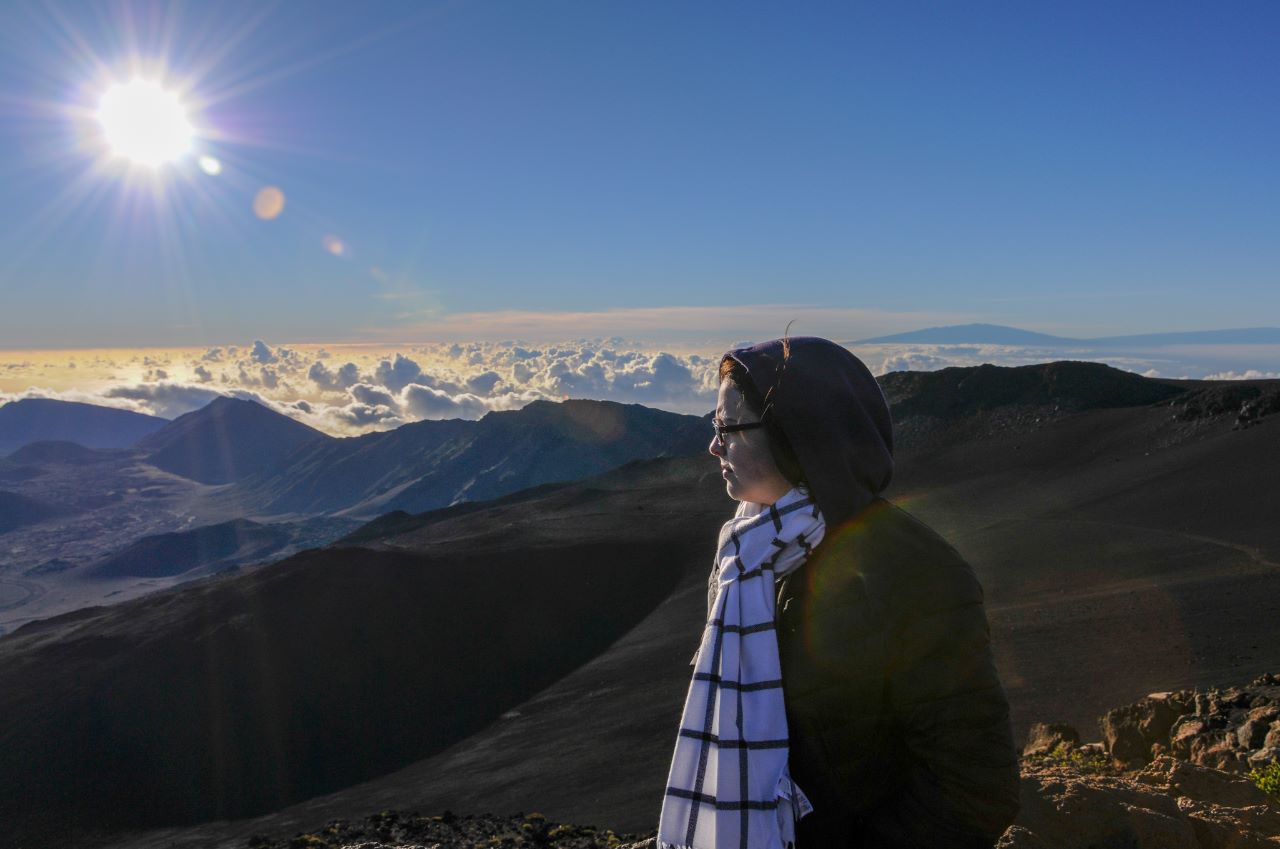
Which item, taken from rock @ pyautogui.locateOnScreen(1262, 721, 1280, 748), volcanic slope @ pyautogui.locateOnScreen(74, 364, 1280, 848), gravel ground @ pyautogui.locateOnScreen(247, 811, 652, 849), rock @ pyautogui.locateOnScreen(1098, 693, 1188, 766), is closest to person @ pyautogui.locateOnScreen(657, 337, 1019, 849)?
rock @ pyautogui.locateOnScreen(1262, 721, 1280, 748)

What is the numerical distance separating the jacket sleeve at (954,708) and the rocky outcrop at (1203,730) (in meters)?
5.00

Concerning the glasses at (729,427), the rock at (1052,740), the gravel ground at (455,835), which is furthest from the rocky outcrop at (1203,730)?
the glasses at (729,427)

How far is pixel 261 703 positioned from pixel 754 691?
29.8 m

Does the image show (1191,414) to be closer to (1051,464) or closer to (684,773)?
(1051,464)

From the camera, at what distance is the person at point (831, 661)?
1.95m

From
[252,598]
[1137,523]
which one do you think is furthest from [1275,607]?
[252,598]

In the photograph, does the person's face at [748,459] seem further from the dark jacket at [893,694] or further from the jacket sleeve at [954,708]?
the jacket sleeve at [954,708]

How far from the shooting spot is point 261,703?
27.8 m

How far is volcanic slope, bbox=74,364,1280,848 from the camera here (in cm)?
1430

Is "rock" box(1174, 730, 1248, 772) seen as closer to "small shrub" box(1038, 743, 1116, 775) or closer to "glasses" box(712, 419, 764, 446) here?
"small shrub" box(1038, 743, 1116, 775)

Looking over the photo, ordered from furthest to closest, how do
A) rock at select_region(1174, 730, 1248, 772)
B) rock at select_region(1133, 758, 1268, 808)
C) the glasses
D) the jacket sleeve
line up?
rock at select_region(1174, 730, 1248, 772), rock at select_region(1133, 758, 1268, 808), the glasses, the jacket sleeve

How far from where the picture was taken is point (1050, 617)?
59.7 feet

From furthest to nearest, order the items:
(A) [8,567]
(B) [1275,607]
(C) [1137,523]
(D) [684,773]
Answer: (A) [8,567] → (C) [1137,523] → (B) [1275,607] → (D) [684,773]

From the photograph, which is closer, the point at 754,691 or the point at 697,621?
the point at 754,691
